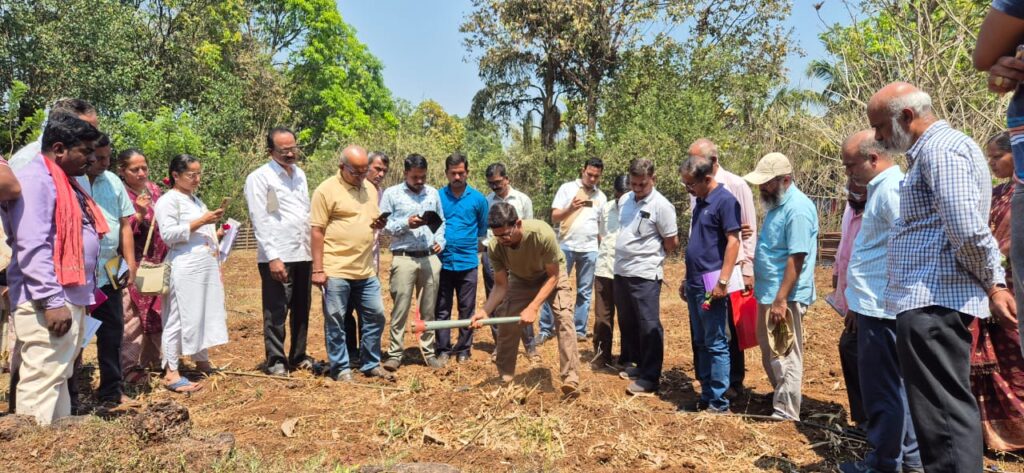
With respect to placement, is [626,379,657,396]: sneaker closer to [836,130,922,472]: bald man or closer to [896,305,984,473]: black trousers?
[836,130,922,472]: bald man

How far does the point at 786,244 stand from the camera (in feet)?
14.2

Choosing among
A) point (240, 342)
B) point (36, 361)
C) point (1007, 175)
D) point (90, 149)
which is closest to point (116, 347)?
point (36, 361)

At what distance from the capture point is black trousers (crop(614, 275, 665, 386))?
536cm

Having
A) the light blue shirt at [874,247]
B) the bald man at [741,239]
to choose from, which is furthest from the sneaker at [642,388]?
the light blue shirt at [874,247]

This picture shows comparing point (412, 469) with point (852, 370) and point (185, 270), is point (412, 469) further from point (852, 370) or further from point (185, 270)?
point (185, 270)

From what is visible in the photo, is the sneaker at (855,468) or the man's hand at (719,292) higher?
the man's hand at (719,292)

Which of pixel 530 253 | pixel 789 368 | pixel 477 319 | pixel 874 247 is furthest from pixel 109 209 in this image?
pixel 874 247

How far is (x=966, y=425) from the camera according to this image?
255 centimetres

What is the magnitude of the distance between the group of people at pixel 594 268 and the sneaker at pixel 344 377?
2.0 inches

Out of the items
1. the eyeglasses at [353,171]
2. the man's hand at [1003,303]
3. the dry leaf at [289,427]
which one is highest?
the eyeglasses at [353,171]

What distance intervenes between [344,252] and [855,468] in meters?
3.91

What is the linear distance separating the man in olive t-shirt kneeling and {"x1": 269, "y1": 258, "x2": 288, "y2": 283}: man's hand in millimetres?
1668

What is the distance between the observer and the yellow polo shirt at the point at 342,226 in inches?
213

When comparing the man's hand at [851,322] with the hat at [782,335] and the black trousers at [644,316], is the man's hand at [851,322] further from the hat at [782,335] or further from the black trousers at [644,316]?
the black trousers at [644,316]
